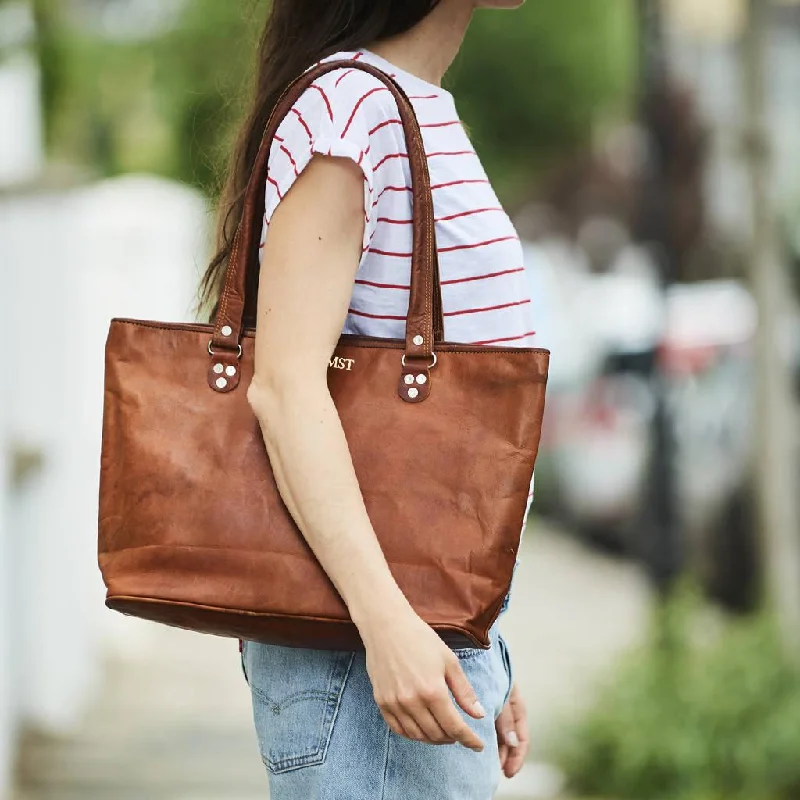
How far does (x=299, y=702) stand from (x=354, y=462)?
271mm

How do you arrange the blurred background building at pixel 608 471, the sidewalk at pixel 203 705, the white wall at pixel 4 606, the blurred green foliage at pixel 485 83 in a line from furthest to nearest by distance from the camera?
the blurred green foliage at pixel 485 83 → the sidewalk at pixel 203 705 → the blurred background building at pixel 608 471 → the white wall at pixel 4 606

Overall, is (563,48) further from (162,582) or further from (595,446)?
(162,582)

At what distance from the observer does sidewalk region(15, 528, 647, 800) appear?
4.46 m

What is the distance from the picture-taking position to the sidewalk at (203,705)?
4461mm

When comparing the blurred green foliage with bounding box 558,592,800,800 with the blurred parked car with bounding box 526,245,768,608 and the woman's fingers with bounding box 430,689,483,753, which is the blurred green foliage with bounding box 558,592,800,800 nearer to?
the blurred parked car with bounding box 526,245,768,608

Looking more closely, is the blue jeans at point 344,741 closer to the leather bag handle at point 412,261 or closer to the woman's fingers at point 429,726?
the woman's fingers at point 429,726

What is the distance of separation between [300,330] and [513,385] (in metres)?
0.22

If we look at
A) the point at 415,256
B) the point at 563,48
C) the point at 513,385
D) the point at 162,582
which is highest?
the point at 563,48

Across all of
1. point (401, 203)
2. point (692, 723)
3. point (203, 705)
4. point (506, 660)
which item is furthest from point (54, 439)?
point (401, 203)

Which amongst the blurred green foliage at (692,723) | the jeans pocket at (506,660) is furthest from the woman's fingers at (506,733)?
the blurred green foliage at (692,723)

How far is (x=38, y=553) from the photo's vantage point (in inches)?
195

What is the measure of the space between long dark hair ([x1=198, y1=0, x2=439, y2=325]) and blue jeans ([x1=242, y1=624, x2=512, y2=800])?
39 cm

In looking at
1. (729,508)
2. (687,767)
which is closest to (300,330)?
(687,767)

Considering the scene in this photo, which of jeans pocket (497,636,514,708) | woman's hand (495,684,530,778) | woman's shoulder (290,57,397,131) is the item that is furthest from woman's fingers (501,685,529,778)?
woman's shoulder (290,57,397,131)
